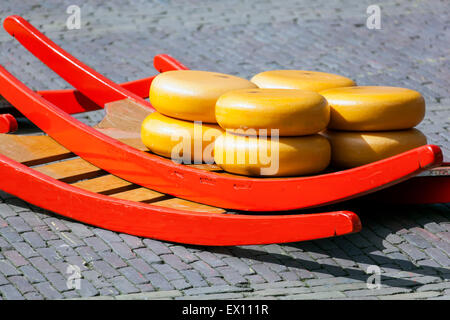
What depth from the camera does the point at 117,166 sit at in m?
5.34

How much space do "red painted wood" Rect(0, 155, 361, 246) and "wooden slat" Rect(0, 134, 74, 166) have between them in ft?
0.98

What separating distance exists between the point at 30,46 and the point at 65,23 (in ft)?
12.0

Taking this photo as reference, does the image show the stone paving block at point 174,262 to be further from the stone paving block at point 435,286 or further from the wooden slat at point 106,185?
the stone paving block at point 435,286

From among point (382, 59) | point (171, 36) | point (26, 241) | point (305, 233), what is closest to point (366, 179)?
point (305, 233)

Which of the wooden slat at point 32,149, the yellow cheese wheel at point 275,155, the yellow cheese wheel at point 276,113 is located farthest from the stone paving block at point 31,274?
the yellow cheese wheel at point 276,113

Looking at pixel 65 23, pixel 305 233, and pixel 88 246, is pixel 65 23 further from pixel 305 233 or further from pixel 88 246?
pixel 305 233

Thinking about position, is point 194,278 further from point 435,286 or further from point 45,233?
point 435,286

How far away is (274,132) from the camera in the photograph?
4.74 metres

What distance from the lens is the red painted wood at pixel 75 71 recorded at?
20.4 ft

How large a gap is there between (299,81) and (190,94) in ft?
2.75

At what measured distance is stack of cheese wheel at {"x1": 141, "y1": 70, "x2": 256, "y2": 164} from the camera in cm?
506

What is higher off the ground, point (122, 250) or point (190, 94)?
point (190, 94)
